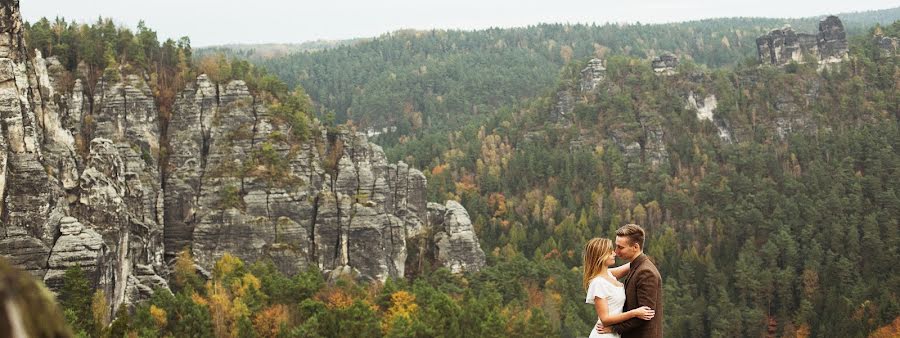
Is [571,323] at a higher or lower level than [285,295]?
lower

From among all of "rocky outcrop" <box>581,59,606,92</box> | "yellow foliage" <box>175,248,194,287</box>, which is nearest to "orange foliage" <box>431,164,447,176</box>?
"rocky outcrop" <box>581,59,606,92</box>

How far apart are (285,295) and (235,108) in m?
20.1

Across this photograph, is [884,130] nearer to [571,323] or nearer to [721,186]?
[721,186]

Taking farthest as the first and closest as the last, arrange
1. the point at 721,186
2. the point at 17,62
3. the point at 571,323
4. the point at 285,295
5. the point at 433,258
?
the point at 721,186, the point at 433,258, the point at 571,323, the point at 285,295, the point at 17,62

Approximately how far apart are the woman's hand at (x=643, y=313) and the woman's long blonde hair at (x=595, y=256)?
24.2 inches

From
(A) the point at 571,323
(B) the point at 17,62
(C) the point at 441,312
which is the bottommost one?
(A) the point at 571,323

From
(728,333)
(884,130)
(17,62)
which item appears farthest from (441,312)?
(884,130)

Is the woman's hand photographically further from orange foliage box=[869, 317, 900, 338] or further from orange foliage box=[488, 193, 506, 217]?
orange foliage box=[488, 193, 506, 217]

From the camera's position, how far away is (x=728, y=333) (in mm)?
81375

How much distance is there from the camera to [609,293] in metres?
10.3

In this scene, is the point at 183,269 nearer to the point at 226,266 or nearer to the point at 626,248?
the point at 226,266

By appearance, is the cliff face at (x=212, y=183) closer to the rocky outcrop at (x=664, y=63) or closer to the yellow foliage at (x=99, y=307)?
A: the yellow foliage at (x=99, y=307)

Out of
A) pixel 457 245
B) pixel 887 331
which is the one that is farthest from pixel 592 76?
pixel 887 331

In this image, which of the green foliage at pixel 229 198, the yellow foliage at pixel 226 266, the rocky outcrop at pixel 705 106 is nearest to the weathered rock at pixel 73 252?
the yellow foliage at pixel 226 266
